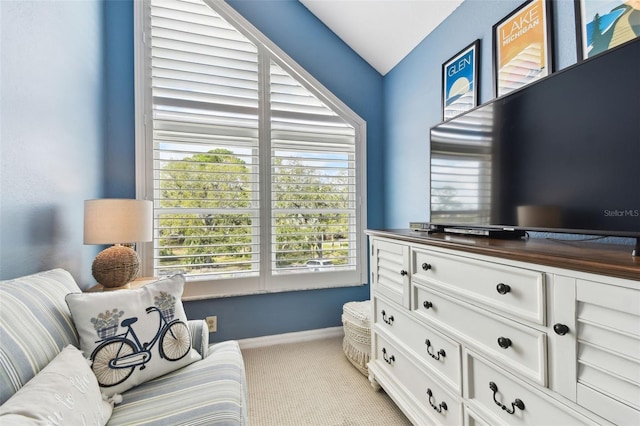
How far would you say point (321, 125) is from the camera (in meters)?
2.59

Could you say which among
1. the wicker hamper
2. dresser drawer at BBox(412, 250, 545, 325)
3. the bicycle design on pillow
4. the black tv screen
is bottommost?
the wicker hamper

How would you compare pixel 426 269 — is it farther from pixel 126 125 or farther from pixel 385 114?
pixel 126 125

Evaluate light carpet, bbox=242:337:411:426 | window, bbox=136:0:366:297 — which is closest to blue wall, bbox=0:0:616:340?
window, bbox=136:0:366:297

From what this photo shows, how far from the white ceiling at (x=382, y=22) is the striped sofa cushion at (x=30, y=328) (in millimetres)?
Answer: 2630

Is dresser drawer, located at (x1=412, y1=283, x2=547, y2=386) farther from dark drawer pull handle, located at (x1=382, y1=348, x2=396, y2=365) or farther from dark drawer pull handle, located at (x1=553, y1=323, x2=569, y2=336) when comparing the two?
dark drawer pull handle, located at (x1=382, y1=348, x2=396, y2=365)

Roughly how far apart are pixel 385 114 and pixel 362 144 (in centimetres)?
41

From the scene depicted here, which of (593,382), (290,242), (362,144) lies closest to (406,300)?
(593,382)

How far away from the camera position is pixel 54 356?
0.92 meters

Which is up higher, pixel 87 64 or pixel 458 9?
pixel 458 9

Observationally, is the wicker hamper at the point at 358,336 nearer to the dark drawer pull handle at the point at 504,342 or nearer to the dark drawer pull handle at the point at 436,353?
the dark drawer pull handle at the point at 436,353

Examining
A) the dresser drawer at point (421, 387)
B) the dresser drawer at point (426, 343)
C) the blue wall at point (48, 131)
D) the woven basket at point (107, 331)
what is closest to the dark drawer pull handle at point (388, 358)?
the dresser drawer at point (421, 387)

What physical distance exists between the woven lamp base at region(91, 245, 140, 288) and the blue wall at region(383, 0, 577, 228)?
2039mm

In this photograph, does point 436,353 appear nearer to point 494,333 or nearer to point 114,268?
point 494,333

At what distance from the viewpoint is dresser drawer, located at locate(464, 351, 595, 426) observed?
0.76 m
